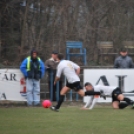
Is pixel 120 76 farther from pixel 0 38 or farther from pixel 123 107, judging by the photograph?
pixel 0 38

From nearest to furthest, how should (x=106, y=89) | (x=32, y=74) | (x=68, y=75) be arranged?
(x=68, y=75)
(x=106, y=89)
(x=32, y=74)

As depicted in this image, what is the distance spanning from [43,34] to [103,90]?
37.9 feet

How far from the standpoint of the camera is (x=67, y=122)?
1286 cm

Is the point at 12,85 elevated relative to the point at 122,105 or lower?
elevated

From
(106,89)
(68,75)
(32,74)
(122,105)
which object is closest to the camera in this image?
(68,75)

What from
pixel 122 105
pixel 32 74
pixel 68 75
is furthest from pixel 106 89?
pixel 32 74

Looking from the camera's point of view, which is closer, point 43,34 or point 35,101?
point 35,101

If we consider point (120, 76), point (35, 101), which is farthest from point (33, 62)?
point (120, 76)

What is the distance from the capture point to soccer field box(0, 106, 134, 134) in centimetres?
1143

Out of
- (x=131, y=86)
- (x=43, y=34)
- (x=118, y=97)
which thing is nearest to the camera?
(x=118, y=97)

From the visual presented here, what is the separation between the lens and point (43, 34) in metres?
27.7

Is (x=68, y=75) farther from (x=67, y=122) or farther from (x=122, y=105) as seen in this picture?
(x=67, y=122)

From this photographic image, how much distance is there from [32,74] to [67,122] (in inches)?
231

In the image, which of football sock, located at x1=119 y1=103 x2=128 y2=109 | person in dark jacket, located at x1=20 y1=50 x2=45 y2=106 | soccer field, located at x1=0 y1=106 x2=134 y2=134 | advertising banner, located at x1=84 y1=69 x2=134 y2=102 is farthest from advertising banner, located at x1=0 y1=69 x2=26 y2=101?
football sock, located at x1=119 y1=103 x2=128 y2=109
